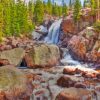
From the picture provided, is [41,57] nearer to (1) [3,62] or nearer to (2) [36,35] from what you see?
(1) [3,62]

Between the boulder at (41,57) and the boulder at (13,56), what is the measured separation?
1098 millimetres

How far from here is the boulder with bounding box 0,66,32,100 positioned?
22.5m

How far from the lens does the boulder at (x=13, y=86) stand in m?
22.5

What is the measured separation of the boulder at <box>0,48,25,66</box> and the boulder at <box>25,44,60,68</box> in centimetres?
110

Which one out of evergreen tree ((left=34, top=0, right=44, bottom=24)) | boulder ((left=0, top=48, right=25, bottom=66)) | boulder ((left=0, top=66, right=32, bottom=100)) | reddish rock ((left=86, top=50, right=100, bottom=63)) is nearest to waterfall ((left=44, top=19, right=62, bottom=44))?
reddish rock ((left=86, top=50, right=100, bottom=63))

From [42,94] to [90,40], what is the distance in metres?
24.2

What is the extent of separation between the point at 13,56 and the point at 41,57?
173 inches

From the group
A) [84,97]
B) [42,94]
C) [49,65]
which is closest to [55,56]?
[49,65]

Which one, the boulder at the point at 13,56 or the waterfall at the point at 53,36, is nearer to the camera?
the boulder at the point at 13,56

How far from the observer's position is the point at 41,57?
4197 centimetres

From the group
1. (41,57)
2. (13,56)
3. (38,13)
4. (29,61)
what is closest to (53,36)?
(38,13)

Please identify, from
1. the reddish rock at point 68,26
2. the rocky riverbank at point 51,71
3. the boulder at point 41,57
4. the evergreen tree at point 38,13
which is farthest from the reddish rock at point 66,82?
the evergreen tree at point 38,13

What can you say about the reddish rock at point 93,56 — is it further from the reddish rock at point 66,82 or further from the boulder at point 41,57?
the reddish rock at point 66,82

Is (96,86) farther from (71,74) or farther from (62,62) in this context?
(62,62)
